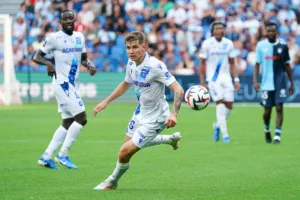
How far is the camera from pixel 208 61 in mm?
18750

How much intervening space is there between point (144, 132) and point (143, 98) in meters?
0.47

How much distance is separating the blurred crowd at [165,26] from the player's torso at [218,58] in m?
15.1

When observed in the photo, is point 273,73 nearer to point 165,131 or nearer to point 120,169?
point 165,131

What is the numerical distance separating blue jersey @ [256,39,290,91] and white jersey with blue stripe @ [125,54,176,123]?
24.4 ft

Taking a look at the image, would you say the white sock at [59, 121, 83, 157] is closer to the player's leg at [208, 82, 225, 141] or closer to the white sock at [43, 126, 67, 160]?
the white sock at [43, 126, 67, 160]

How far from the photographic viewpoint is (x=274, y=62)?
1800cm

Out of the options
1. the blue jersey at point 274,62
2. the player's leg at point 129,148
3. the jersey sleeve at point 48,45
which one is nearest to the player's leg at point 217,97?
the blue jersey at point 274,62

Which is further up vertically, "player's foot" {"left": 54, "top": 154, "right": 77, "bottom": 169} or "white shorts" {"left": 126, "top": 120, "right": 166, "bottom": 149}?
"white shorts" {"left": 126, "top": 120, "right": 166, "bottom": 149}

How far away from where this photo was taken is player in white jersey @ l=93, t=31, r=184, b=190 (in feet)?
34.0

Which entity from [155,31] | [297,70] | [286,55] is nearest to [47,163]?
[286,55]

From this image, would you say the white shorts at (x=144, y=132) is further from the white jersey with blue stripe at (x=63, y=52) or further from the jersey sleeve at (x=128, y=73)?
the white jersey with blue stripe at (x=63, y=52)

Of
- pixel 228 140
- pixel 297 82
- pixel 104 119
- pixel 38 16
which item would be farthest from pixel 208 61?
pixel 38 16

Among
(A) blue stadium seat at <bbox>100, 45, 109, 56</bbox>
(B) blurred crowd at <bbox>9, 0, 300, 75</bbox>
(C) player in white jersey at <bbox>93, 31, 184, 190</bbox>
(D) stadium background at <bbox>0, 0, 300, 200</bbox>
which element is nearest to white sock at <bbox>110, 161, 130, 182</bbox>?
(C) player in white jersey at <bbox>93, 31, 184, 190</bbox>

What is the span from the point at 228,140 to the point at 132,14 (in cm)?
1987
